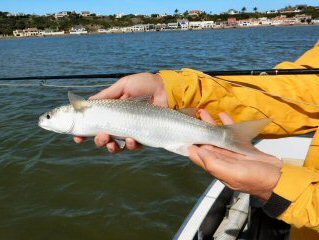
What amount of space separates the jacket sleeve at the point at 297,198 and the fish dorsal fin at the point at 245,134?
66 centimetres

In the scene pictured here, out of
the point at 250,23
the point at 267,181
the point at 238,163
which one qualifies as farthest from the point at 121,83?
the point at 250,23

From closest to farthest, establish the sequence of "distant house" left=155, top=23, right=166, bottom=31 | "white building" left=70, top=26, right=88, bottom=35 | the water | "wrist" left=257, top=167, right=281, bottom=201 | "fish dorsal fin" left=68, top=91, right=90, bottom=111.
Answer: "wrist" left=257, top=167, right=281, bottom=201 < "fish dorsal fin" left=68, top=91, right=90, bottom=111 < the water < "white building" left=70, top=26, right=88, bottom=35 < "distant house" left=155, top=23, right=166, bottom=31

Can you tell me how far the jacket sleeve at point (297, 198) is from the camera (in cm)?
184

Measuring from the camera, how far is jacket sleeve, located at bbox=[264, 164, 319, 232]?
184 centimetres

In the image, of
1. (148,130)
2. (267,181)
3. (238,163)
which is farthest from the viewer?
(148,130)

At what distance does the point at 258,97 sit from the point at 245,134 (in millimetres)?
602

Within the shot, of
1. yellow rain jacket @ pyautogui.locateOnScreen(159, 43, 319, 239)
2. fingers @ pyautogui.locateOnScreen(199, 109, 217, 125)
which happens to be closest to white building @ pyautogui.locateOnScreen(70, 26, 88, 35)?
yellow rain jacket @ pyautogui.locateOnScreen(159, 43, 319, 239)

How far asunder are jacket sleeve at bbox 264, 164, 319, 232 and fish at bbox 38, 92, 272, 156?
80cm

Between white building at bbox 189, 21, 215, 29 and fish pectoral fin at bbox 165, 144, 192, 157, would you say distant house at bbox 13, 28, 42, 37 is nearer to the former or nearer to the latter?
white building at bbox 189, 21, 215, 29

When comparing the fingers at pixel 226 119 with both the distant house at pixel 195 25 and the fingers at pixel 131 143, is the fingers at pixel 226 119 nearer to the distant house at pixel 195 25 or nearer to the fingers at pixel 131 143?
the fingers at pixel 131 143

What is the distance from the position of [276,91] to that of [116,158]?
5904 millimetres

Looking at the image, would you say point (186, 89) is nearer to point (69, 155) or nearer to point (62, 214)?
point (62, 214)

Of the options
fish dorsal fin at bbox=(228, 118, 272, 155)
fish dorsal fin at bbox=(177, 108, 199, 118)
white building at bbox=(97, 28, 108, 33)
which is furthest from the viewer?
white building at bbox=(97, 28, 108, 33)

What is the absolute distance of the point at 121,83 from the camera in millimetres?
3434
